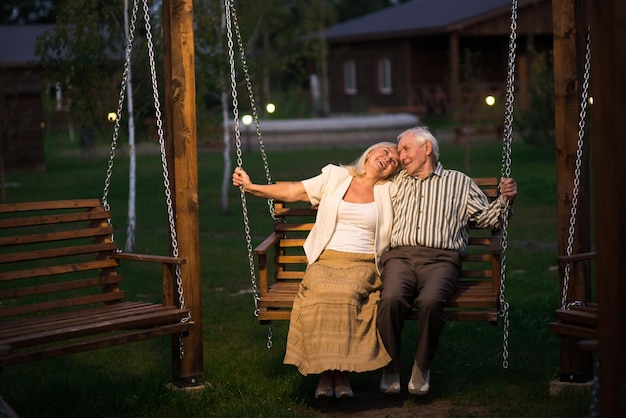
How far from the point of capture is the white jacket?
7.00 meters

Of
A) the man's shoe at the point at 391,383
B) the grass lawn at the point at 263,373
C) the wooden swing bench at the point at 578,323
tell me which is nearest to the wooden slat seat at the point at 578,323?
the wooden swing bench at the point at 578,323

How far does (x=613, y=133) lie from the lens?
4.27 metres

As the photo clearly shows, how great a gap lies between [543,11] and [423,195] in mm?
32391

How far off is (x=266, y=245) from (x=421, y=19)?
34.5 m

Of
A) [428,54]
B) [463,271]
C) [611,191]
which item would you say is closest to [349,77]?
[428,54]

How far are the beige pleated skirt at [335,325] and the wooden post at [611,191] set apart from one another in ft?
7.13

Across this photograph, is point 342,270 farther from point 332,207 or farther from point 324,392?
point 324,392

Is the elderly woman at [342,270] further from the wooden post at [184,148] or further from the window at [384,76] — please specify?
the window at [384,76]

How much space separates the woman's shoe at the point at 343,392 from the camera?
6.43 meters

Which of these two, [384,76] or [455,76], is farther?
[384,76]

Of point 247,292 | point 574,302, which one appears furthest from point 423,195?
point 247,292

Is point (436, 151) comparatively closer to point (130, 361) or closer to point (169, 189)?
point (169, 189)

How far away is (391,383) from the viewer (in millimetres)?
6535

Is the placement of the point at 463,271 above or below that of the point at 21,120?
below
